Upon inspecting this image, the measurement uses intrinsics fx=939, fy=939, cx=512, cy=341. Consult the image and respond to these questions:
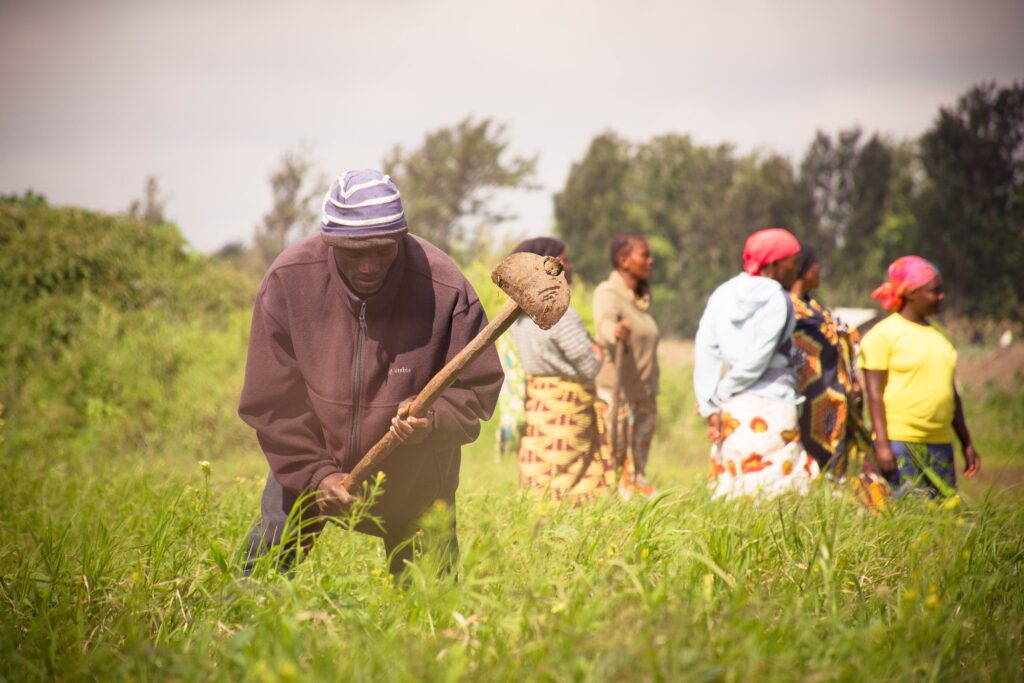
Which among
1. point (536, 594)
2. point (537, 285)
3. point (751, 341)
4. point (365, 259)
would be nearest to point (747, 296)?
point (751, 341)

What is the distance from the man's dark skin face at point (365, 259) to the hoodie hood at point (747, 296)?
242cm

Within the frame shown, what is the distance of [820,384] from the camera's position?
5.53 metres

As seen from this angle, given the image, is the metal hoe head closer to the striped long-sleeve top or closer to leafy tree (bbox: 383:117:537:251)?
the striped long-sleeve top

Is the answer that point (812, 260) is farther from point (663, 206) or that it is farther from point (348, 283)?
point (663, 206)

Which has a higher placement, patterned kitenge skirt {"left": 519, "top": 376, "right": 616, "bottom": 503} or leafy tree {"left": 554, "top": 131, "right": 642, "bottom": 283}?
leafy tree {"left": 554, "top": 131, "right": 642, "bottom": 283}

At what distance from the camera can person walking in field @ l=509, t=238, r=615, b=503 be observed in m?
5.83

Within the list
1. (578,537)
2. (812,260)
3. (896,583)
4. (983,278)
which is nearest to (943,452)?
(812,260)

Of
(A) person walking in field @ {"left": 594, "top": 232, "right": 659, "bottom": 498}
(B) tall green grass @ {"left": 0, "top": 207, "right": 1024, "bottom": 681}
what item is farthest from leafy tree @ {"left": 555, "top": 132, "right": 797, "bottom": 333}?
(B) tall green grass @ {"left": 0, "top": 207, "right": 1024, "bottom": 681}

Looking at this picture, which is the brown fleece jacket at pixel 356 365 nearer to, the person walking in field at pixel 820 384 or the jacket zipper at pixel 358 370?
the jacket zipper at pixel 358 370

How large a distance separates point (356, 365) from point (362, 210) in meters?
0.55

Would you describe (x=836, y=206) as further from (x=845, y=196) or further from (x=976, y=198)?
(x=976, y=198)

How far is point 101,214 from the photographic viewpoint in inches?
490

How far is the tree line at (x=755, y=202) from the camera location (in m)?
32.0

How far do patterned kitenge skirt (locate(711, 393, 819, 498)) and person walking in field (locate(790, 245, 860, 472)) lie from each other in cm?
53
